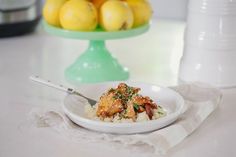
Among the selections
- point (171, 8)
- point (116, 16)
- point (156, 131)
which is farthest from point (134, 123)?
point (171, 8)

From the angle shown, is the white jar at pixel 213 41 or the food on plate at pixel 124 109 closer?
the food on plate at pixel 124 109

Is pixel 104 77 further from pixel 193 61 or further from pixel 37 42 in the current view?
pixel 37 42

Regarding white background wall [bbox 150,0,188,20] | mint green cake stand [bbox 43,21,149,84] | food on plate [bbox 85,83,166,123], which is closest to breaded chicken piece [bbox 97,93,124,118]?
food on plate [bbox 85,83,166,123]

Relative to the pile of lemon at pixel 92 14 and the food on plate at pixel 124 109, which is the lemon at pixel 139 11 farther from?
the food on plate at pixel 124 109

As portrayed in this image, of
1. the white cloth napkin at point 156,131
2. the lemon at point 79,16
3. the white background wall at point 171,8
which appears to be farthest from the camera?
the white background wall at point 171,8

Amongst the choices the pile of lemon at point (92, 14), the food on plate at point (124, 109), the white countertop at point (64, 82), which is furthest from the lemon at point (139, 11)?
the food on plate at point (124, 109)

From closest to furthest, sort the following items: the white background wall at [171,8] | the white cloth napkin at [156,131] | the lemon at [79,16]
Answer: the white cloth napkin at [156,131], the lemon at [79,16], the white background wall at [171,8]

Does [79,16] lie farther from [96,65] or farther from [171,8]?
[171,8]
